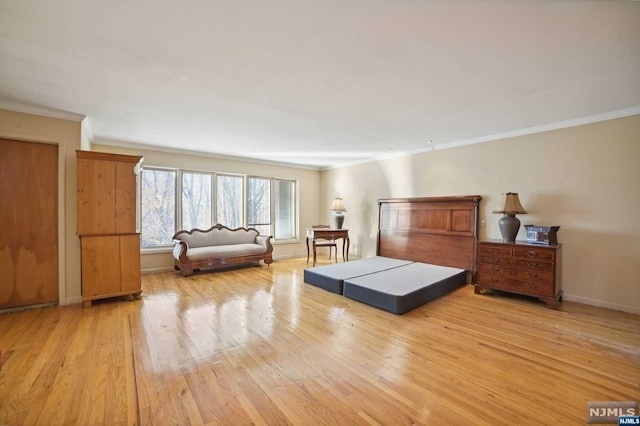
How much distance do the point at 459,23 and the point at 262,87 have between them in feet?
5.79

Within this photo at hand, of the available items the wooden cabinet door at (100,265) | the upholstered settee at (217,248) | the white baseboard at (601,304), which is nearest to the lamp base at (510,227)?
the white baseboard at (601,304)

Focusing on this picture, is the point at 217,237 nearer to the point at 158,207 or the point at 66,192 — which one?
the point at 158,207

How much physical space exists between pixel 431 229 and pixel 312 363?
3666 mm

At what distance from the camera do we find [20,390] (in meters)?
1.76

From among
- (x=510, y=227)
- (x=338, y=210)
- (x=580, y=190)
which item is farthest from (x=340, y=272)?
(x=580, y=190)

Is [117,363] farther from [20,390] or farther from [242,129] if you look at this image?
[242,129]

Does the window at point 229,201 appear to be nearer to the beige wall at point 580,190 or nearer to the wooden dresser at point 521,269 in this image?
the beige wall at point 580,190

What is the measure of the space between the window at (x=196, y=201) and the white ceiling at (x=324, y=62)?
186cm

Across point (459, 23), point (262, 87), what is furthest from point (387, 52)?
point (262, 87)

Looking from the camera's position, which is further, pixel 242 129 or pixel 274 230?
pixel 274 230

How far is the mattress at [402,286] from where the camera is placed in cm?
319

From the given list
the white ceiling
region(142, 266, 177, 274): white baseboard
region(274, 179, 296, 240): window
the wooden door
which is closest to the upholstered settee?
region(142, 266, 177, 274): white baseboard

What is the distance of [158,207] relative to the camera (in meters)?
5.26

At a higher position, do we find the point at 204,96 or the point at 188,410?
the point at 204,96
